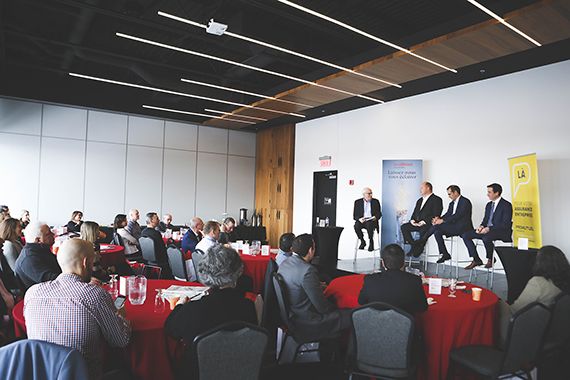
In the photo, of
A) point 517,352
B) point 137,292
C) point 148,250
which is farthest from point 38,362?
point 148,250

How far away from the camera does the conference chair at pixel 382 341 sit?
260cm

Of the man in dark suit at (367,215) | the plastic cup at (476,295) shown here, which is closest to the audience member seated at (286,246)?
the plastic cup at (476,295)

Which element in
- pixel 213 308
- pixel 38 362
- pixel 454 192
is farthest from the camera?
pixel 454 192

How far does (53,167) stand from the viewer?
10148 mm

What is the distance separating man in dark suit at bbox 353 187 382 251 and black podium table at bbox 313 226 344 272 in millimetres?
876

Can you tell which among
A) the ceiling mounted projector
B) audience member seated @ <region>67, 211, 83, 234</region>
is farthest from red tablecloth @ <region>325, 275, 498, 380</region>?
audience member seated @ <region>67, 211, 83, 234</region>

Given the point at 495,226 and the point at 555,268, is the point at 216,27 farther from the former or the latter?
the point at 495,226

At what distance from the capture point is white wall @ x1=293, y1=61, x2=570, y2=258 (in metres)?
6.38

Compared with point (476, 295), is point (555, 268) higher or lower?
higher

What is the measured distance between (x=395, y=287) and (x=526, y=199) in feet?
13.9

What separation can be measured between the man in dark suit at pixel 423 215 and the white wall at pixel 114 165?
6.92 metres

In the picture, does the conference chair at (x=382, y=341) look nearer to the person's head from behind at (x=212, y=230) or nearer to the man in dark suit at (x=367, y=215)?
the person's head from behind at (x=212, y=230)

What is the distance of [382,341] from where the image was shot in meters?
2.67

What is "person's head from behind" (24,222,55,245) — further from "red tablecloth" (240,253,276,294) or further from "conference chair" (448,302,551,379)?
"conference chair" (448,302,551,379)
